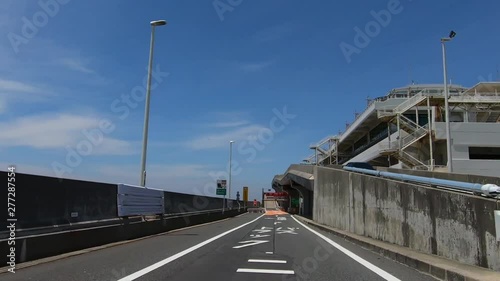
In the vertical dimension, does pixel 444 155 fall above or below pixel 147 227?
above

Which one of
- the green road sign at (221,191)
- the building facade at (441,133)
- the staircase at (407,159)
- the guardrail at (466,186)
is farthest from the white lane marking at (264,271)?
the staircase at (407,159)

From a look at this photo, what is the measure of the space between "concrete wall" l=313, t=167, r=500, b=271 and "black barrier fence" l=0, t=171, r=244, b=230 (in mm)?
9126

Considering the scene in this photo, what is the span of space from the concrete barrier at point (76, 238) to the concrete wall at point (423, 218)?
338 inches

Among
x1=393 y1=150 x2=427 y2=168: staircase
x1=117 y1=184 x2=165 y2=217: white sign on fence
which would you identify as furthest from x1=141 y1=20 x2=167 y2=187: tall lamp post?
x1=393 y1=150 x2=427 y2=168: staircase

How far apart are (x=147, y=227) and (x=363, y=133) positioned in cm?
6839

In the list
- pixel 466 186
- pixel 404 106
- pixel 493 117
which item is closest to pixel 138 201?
pixel 466 186

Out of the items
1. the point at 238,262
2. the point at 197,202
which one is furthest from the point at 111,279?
the point at 197,202

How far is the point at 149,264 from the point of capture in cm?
1005

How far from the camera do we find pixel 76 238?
12203 millimetres

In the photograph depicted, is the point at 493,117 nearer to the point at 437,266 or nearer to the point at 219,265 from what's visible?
the point at 437,266

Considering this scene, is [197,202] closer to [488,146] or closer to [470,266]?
[470,266]

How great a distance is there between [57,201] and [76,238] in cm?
114

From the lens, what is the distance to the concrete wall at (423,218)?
8.48 meters

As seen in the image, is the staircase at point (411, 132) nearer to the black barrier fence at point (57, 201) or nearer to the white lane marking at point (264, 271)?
the black barrier fence at point (57, 201)
